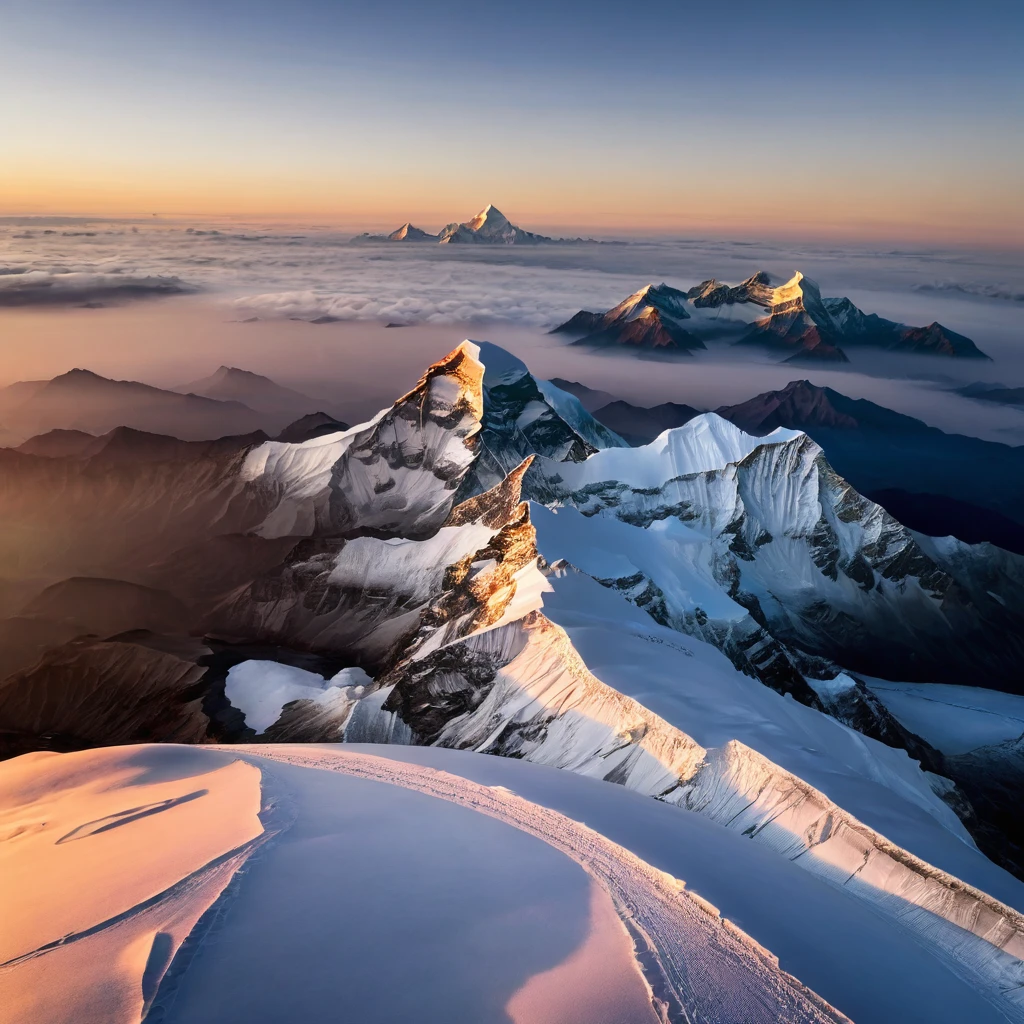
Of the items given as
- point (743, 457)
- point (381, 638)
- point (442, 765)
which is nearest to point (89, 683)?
point (381, 638)

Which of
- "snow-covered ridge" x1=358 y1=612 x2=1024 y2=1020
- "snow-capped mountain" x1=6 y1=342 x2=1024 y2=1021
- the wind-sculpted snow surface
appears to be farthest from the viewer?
"snow-capped mountain" x1=6 y1=342 x2=1024 y2=1021

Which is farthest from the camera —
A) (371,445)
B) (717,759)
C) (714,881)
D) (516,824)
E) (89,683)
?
(371,445)

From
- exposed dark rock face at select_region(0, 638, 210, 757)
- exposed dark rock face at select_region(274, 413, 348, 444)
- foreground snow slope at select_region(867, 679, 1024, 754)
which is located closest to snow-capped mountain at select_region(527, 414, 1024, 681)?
foreground snow slope at select_region(867, 679, 1024, 754)

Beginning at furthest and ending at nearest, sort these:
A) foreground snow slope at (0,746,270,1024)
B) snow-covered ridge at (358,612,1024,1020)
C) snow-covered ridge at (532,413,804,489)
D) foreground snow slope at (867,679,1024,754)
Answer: snow-covered ridge at (532,413,804,489), foreground snow slope at (867,679,1024,754), snow-covered ridge at (358,612,1024,1020), foreground snow slope at (0,746,270,1024)

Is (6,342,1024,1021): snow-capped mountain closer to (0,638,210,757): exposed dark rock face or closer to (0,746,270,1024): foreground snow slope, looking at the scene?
(0,638,210,757): exposed dark rock face

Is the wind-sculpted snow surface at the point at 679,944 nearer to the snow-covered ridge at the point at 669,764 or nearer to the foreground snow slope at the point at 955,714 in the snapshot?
the snow-covered ridge at the point at 669,764

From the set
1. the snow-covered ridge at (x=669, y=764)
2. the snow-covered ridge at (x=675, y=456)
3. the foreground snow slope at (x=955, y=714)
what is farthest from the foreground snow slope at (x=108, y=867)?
the snow-covered ridge at (x=675, y=456)

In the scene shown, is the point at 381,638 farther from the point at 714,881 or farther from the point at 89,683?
the point at 714,881

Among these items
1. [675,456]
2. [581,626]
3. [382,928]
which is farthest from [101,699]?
[675,456]
